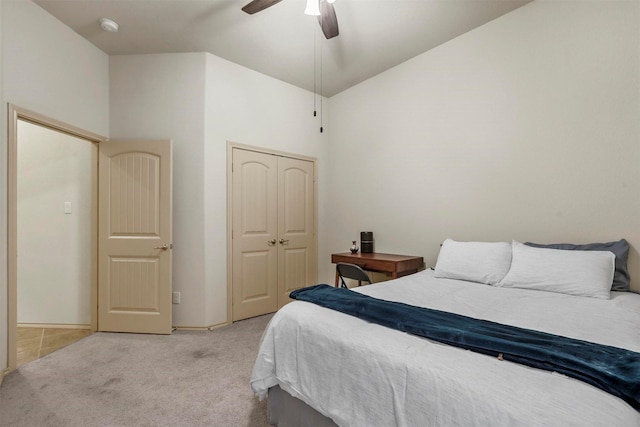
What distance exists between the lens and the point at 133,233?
321cm

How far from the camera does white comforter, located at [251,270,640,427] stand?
0.85m

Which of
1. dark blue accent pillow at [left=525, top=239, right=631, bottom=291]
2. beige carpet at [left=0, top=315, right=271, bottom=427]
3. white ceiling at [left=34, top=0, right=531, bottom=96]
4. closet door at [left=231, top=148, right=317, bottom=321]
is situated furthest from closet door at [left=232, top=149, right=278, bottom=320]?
dark blue accent pillow at [left=525, top=239, right=631, bottom=291]

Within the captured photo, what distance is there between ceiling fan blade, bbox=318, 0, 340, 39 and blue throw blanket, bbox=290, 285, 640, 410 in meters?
2.01

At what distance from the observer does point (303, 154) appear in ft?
13.9

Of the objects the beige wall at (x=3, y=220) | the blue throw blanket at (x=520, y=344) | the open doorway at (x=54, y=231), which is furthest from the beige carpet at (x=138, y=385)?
the blue throw blanket at (x=520, y=344)

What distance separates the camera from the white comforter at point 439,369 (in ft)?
2.79

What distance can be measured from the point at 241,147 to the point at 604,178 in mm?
3319

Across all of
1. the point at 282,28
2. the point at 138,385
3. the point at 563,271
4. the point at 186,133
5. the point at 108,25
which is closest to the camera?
the point at 563,271

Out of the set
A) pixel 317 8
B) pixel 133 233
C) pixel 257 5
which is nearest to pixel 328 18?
pixel 317 8

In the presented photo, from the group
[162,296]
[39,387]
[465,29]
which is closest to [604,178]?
[465,29]

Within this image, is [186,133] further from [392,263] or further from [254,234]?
[392,263]

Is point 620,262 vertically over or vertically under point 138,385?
over

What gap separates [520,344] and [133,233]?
3.40 meters

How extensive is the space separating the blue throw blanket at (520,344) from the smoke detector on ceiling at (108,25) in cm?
306
